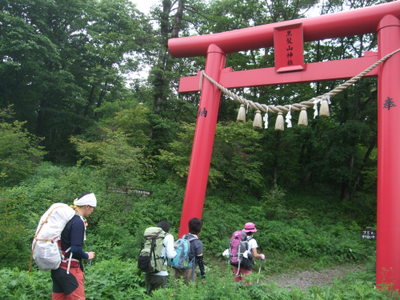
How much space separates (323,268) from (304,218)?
13.1 ft

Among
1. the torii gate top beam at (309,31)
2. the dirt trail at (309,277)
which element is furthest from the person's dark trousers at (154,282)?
the torii gate top beam at (309,31)

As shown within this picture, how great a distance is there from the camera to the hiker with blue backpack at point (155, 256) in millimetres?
3684

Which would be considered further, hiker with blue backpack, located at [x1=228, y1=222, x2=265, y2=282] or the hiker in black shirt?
hiker with blue backpack, located at [x1=228, y1=222, x2=265, y2=282]

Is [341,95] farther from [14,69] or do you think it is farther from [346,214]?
[14,69]

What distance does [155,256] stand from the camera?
146 inches

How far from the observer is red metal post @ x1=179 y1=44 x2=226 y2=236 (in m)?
6.47

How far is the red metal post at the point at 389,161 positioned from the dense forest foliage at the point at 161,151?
19.1 inches

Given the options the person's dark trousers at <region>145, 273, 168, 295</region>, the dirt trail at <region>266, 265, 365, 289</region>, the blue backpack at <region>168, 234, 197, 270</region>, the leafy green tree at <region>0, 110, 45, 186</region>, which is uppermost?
the leafy green tree at <region>0, 110, 45, 186</region>

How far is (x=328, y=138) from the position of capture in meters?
15.2

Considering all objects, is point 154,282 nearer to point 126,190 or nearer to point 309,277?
point 126,190

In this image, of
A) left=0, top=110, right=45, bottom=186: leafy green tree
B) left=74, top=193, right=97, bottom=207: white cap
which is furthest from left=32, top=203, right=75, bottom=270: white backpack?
left=0, top=110, right=45, bottom=186: leafy green tree

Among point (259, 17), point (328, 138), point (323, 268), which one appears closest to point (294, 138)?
point (328, 138)

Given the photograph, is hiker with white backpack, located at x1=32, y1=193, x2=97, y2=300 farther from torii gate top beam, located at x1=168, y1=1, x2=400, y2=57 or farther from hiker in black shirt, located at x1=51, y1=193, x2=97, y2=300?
torii gate top beam, located at x1=168, y1=1, x2=400, y2=57

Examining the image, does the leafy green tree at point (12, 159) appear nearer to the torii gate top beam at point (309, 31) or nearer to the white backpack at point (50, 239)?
the torii gate top beam at point (309, 31)
